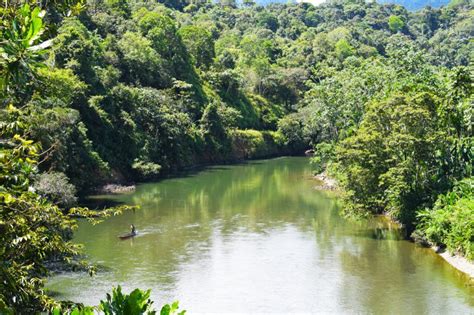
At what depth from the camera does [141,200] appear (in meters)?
40.1

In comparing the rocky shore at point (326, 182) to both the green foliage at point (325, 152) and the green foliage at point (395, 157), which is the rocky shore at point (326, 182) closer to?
the green foliage at point (325, 152)

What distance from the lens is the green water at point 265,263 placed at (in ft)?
67.9

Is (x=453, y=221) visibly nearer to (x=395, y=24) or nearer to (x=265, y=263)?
(x=265, y=263)

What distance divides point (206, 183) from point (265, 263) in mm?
23567

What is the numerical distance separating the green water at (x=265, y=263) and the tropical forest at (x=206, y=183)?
110mm

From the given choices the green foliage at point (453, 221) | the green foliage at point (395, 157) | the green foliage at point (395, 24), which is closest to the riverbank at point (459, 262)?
the green foliage at point (453, 221)

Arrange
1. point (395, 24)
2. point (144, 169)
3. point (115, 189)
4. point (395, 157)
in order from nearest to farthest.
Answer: point (395, 157) < point (115, 189) < point (144, 169) < point (395, 24)

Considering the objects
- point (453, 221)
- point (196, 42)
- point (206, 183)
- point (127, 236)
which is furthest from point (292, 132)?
point (453, 221)

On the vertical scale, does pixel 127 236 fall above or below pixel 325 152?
below

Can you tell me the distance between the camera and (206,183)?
48469 mm

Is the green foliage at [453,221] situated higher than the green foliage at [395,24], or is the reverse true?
the green foliage at [395,24]

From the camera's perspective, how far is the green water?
67.9 feet

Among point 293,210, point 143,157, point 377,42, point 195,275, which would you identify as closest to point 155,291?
point 195,275

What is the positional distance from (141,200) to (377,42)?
253ft
